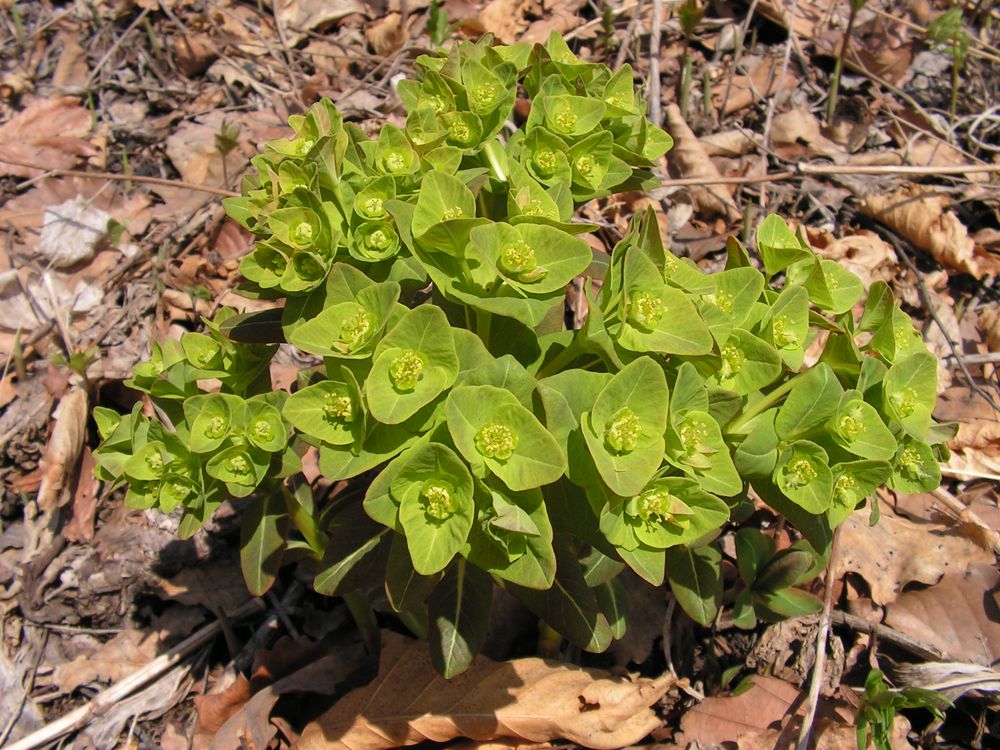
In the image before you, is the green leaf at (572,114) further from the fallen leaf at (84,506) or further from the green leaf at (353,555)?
the fallen leaf at (84,506)

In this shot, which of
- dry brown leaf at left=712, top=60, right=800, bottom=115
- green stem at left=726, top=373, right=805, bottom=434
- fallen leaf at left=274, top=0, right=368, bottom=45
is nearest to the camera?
green stem at left=726, top=373, right=805, bottom=434

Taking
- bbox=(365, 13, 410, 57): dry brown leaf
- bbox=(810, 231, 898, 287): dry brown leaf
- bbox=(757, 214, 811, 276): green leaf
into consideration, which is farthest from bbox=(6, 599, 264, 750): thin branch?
bbox=(365, 13, 410, 57): dry brown leaf

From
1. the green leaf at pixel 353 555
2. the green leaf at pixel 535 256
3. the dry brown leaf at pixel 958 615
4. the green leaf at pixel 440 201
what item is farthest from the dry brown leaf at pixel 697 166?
the green leaf at pixel 353 555

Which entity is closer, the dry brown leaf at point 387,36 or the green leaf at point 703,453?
the green leaf at point 703,453

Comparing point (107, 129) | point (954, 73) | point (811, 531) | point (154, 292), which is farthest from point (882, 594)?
point (107, 129)

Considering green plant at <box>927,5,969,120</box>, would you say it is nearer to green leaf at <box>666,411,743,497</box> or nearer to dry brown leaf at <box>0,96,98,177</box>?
green leaf at <box>666,411,743,497</box>

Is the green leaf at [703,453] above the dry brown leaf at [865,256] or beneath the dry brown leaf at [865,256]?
above

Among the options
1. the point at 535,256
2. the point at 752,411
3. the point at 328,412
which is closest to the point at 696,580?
the point at 752,411

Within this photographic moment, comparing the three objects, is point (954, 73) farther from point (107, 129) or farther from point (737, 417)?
point (107, 129)
